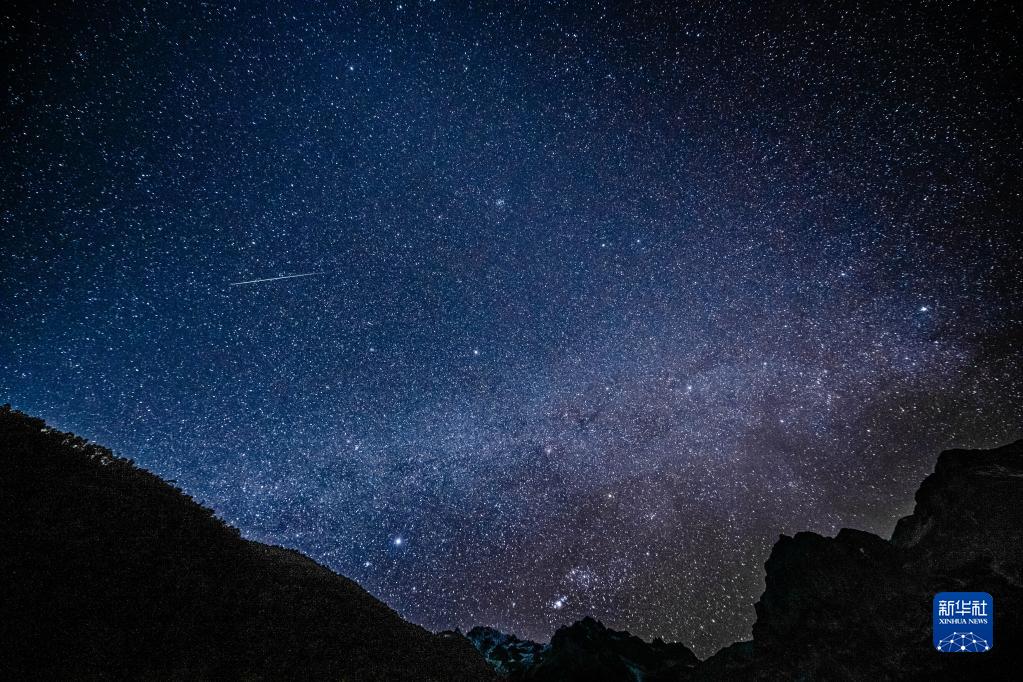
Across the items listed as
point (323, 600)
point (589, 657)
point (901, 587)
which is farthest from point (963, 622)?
point (323, 600)

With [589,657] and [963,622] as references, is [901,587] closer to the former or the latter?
[963,622]

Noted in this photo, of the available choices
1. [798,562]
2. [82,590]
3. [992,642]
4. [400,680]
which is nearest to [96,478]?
[82,590]

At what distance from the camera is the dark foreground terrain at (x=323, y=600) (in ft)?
25.7

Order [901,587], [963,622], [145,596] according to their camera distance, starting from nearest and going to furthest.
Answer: [145,596] < [963,622] < [901,587]

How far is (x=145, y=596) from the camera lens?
869cm

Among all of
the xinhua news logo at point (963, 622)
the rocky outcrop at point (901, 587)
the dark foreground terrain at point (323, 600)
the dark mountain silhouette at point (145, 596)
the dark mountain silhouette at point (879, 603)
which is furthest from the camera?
the rocky outcrop at point (901, 587)

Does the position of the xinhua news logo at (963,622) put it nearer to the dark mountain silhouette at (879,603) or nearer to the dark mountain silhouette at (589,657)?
the dark mountain silhouette at (879,603)

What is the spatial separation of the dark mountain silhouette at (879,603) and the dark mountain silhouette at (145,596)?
25.9ft

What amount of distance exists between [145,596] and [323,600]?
4.48m

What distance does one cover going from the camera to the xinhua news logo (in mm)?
15891

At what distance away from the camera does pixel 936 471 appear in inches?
783

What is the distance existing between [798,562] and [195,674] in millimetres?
22275

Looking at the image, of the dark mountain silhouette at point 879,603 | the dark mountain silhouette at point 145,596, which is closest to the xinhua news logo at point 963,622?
the dark mountain silhouette at point 879,603

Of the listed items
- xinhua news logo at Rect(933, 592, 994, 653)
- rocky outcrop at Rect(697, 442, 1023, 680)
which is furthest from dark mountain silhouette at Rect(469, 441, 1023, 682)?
xinhua news logo at Rect(933, 592, 994, 653)
